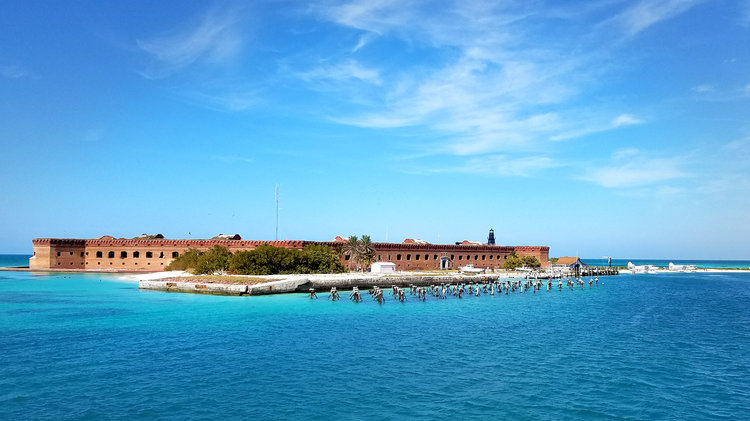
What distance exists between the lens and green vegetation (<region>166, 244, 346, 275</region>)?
56031 mm

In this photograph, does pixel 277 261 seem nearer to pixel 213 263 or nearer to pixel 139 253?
pixel 213 263

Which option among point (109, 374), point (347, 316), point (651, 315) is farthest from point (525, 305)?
point (109, 374)

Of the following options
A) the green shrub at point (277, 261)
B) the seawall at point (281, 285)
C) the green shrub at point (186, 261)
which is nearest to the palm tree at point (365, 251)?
the green shrub at point (277, 261)

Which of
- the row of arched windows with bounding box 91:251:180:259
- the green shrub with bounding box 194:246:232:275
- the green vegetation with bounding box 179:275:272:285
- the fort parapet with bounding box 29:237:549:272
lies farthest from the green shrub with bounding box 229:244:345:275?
the row of arched windows with bounding box 91:251:180:259

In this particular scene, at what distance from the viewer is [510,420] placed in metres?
14.9

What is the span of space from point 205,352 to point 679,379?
18.9 meters

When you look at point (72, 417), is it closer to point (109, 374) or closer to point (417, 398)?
point (109, 374)

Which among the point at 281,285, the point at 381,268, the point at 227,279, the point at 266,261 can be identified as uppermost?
the point at 266,261

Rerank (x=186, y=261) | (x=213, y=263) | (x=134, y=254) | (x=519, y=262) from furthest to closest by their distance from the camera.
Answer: (x=519, y=262) → (x=134, y=254) → (x=186, y=261) → (x=213, y=263)

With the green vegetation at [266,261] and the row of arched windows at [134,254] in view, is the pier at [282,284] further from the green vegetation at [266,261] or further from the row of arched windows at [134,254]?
the row of arched windows at [134,254]

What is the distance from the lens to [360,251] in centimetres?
7025

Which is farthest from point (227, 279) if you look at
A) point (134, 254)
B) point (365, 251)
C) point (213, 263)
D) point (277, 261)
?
point (134, 254)

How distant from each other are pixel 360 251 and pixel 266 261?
670 inches

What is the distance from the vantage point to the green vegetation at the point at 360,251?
70.3 meters
